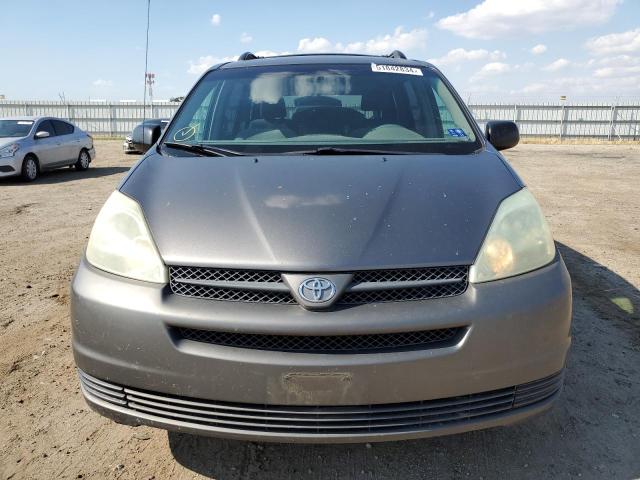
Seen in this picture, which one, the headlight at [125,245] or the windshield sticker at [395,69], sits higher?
the windshield sticker at [395,69]

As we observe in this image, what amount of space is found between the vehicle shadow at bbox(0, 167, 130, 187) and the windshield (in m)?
0.96

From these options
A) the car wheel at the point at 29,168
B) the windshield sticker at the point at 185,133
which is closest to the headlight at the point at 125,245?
the windshield sticker at the point at 185,133

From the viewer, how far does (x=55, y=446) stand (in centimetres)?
237

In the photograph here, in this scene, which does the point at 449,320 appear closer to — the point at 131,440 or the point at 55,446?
the point at 131,440

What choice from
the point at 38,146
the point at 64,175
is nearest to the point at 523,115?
the point at 64,175

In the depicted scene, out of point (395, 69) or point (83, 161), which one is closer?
point (395, 69)

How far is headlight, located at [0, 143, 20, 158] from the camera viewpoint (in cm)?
1098

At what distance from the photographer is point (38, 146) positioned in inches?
471

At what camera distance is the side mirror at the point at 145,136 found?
330 cm

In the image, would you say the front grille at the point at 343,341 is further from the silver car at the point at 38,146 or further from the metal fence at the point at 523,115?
the metal fence at the point at 523,115

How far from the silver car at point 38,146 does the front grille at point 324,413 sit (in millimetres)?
10883

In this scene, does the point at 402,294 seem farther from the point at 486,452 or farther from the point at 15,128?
the point at 15,128

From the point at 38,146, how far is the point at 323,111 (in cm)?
1086

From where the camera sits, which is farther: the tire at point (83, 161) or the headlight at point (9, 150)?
the tire at point (83, 161)
